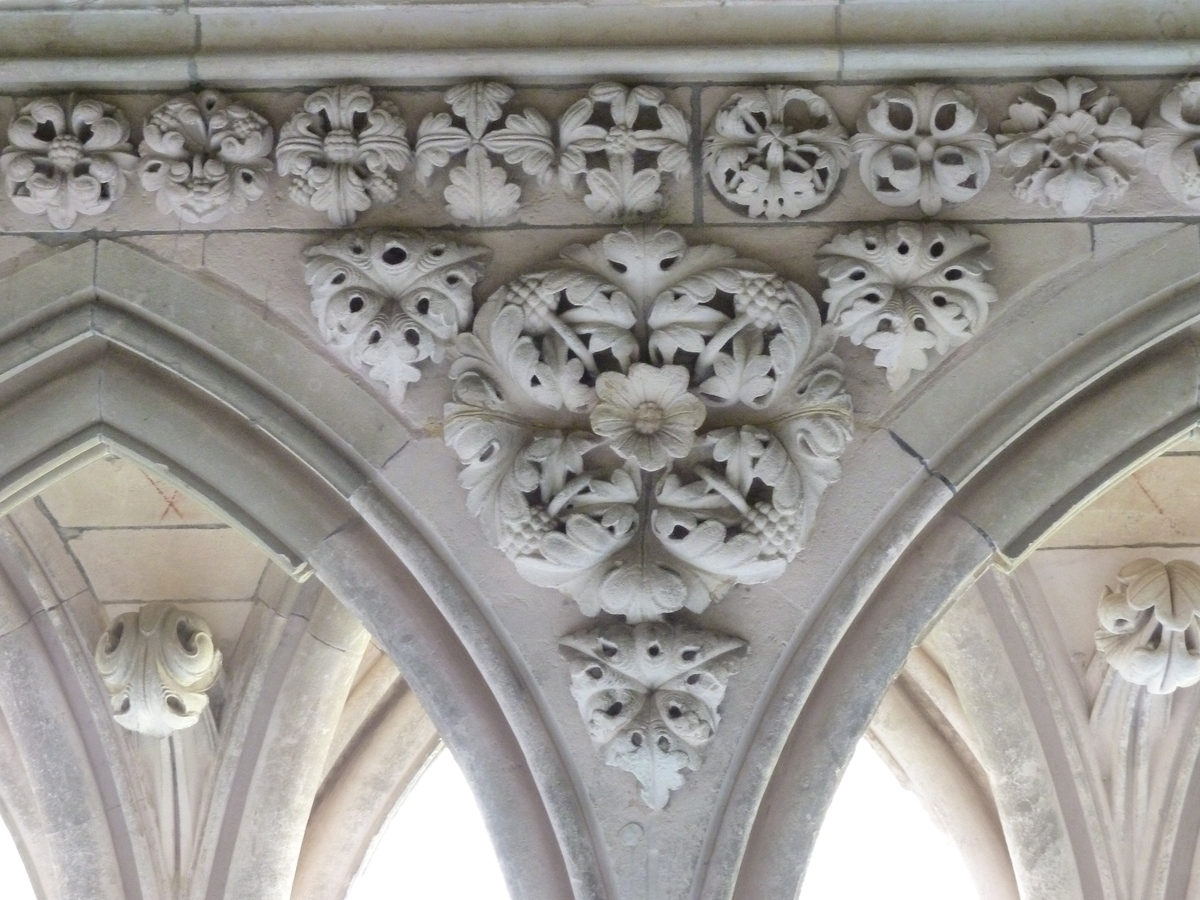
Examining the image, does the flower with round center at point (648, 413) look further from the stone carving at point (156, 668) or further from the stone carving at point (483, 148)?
the stone carving at point (156, 668)

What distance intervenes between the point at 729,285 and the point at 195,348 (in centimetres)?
63

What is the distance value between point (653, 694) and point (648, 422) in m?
0.30

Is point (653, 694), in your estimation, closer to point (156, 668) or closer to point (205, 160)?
point (205, 160)

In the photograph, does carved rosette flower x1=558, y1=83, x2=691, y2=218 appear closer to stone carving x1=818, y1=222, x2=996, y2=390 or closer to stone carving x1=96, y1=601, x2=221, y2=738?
stone carving x1=818, y1=222, x2=996, y2=390

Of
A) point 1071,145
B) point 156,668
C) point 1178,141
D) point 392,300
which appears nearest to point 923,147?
point 1071,145

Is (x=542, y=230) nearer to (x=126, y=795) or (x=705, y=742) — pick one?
(x=705, y=742)

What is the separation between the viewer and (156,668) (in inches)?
102

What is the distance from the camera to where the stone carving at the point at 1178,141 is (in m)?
2.03

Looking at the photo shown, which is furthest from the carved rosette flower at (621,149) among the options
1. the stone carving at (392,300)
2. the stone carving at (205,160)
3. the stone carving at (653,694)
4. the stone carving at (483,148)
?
the stone carving at (653,694)

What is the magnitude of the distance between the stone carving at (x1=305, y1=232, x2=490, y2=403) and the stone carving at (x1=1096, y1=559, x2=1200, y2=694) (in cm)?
120

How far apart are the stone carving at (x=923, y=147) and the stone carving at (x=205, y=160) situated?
2.35ft

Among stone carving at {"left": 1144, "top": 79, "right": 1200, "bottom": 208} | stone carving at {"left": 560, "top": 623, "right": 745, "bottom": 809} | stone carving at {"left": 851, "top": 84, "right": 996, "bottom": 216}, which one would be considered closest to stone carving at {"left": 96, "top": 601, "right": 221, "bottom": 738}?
stone carving at {"left": 560, "top": 623, "right": 745, "bottom": 809}

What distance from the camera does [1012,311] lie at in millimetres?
2021

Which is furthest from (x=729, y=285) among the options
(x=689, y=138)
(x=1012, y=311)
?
(x=1012, y=311)
